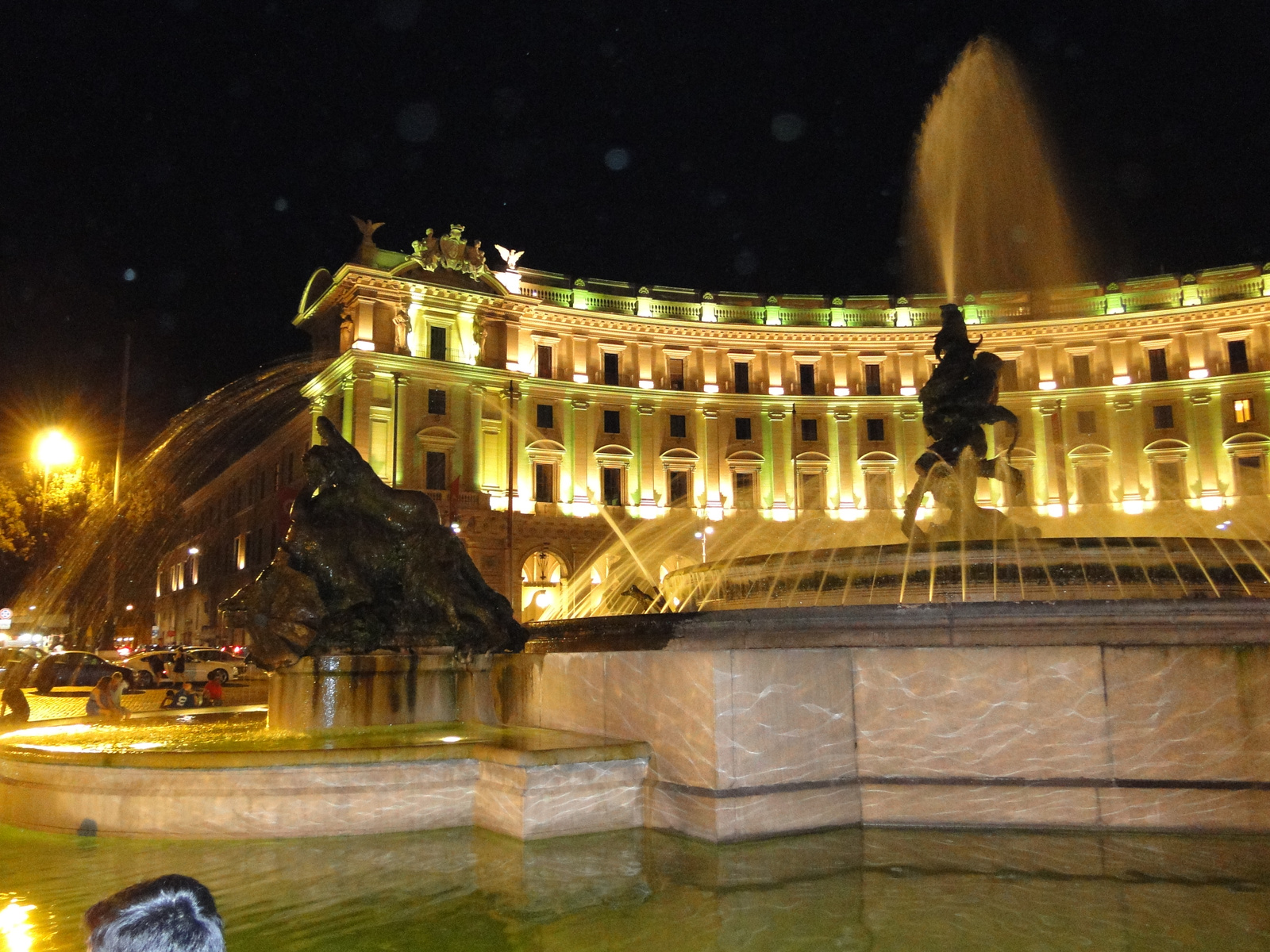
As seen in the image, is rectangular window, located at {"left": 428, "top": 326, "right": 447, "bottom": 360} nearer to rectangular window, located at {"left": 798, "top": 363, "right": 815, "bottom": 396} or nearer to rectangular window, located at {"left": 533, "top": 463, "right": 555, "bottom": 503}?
rectangular window, located at {"left": 533, "top": 463, "right": 555, "bottom": 503}

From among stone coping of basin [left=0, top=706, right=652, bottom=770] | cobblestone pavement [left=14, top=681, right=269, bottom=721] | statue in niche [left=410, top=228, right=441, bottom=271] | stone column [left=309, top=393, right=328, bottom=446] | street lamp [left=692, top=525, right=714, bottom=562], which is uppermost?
statue in niche [left=410, top=228, right=441, bottom=271]

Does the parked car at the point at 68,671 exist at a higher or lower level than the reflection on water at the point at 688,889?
higher

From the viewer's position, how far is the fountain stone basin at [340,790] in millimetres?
6566

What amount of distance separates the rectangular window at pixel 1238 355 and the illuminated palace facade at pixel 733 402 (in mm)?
83

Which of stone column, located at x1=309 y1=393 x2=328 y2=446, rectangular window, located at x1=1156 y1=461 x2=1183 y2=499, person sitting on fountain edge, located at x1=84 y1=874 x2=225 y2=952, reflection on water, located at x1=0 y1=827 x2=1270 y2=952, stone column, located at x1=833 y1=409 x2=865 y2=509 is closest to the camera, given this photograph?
person sitting on fountain edge, located at x1=84 y1=874 x2=225 y2=952

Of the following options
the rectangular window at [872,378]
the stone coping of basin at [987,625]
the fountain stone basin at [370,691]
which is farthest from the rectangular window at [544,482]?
the stone coping of basin at [987,625]

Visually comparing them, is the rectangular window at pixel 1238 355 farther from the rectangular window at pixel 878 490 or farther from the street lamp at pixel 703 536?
the street lamp at pixel 703 536

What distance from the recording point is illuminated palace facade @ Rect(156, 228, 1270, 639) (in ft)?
147

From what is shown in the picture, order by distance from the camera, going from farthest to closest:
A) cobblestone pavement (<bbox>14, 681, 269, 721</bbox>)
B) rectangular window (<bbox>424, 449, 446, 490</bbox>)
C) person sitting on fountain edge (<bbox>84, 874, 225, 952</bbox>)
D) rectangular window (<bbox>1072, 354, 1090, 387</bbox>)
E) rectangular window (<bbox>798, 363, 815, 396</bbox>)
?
1. rectangular window (<bbox>798, 363, 815, 396</bbox>)
2. rectangular window (<bbox>1072, 354, 1090, 387</bbox>)
3. rectangular window (<bbox>424, 449, 446, 490</bbox>)
4. cobblestone pavement (<bbox>14, 681, 269, 721</bbox>)
5. person sitting on fountain edge (<bbox>84, 874, 225, 952</bbox>)

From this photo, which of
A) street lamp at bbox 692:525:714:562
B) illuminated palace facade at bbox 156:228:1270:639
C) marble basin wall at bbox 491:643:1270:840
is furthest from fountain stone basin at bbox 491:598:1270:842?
illuminated palace facade at bbox 156:228:1270:639

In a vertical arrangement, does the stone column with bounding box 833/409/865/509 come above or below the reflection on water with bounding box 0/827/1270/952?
above

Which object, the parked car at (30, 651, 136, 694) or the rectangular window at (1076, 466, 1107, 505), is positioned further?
the rectangular window at (1076, 466, 1107, 505)

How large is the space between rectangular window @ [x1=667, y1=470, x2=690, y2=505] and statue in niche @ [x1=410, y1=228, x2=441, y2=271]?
1496 cm

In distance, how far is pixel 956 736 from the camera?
672 centimetres
